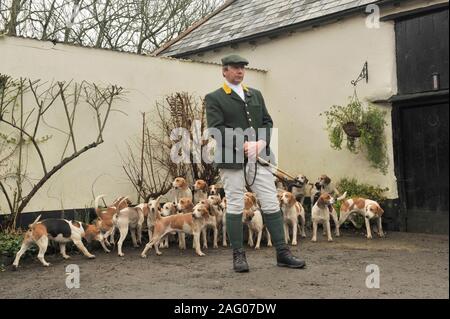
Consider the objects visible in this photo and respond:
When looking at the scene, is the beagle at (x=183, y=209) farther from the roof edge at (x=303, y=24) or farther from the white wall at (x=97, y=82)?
the roof edge at (x=303, y=24)

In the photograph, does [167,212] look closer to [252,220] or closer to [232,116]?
[252,220]

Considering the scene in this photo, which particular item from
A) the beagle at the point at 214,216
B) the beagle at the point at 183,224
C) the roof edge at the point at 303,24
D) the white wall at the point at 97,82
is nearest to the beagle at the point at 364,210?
the beagle at the point at 214,216

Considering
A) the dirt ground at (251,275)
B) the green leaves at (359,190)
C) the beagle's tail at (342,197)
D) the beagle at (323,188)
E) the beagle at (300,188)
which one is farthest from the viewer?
the beagle at (300,188)

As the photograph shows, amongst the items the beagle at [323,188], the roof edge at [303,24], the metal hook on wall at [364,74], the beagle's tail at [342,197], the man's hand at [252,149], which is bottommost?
the beagle's tail at [342,197]

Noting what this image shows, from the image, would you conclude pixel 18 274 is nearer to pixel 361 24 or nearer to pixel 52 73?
pixel 52 73

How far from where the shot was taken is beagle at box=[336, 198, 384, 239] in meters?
7.64

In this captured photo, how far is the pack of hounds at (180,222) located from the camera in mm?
6531

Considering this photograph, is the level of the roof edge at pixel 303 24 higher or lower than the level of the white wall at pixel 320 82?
higher

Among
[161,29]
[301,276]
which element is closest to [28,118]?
[301,276]

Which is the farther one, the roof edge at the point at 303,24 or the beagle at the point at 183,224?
the roof edge at the point at 303,24

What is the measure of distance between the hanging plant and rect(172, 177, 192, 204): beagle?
295cm

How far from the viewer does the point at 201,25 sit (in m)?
13.9

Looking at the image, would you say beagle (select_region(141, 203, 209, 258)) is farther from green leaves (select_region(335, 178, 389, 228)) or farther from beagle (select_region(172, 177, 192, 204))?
green leaves (select_region(335, 178, 389, 228))

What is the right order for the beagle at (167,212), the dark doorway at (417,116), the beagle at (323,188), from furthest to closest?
1. the beagle at (323,188)
2. the dark doorway at (417,116)
3. the beagle at (167,212)
